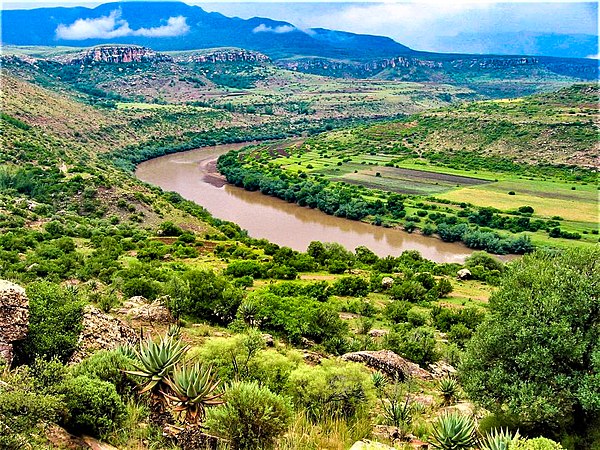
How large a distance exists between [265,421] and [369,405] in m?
3.19

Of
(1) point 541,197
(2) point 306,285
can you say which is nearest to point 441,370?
(2) point 306,285

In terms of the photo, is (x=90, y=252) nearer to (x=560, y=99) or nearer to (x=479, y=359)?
(x=479, y=359)

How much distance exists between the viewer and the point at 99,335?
11273 millimetres

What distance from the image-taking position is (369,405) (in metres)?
10.1

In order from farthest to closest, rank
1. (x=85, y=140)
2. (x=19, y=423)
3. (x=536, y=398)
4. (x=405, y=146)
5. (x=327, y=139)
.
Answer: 1. (x=327, y=139)
2. (x=405, y=146)
3. (x=85, y=140)
4. (x=536, y=398)
5. (x=19, y=423)

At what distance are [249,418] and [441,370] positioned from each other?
463 inches

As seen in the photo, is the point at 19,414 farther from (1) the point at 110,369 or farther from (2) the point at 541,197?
(2) the point at 541,197

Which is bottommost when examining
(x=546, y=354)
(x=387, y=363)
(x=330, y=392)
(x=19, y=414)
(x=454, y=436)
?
(x=387, y=363)

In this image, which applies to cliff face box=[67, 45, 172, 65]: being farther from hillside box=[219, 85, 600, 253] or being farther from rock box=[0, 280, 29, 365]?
rock box=[0, 280, 29, 365]

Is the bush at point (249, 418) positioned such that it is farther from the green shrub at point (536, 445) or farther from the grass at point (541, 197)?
the grass at point (541, 197)

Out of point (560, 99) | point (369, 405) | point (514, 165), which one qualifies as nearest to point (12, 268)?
point (369, 405)

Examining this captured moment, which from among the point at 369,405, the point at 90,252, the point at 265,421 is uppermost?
the point at 265,421

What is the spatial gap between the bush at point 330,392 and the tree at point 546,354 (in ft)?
8.73

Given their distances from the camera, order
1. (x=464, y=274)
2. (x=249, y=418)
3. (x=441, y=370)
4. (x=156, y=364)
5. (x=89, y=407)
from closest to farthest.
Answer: (x=249, y=418)
(x=89, y=407)
(x=156, y=364)
(x=441, y=370)
(x=464, y=274)
